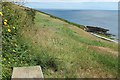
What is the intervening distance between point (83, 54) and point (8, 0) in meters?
2.33

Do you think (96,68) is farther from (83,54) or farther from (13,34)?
(13,34)

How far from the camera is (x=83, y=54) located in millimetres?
7172

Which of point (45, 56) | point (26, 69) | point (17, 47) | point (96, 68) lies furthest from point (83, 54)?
point (26, 69)

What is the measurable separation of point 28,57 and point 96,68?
166cm

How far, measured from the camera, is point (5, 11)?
232 inches

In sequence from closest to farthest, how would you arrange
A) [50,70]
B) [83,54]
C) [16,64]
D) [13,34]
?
[16,64] < [50,70] < [13,34] < [83,54]

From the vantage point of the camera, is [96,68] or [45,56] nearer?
[45,56]

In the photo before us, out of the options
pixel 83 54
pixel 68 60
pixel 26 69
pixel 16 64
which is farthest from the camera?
pixel 83 54

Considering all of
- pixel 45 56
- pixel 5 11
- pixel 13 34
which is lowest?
pixel 45 56

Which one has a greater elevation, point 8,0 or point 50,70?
point 8,0

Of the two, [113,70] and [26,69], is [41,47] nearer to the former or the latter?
[113,70]

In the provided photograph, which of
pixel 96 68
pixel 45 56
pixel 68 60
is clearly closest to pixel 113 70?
pixel 96 68

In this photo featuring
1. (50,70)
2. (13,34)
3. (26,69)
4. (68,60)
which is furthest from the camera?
(68,60)

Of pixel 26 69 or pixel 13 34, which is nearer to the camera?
pixel 26 69
